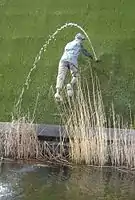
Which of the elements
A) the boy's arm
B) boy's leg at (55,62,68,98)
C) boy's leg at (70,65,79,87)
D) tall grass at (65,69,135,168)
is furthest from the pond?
the boy's arm

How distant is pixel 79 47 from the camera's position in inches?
464

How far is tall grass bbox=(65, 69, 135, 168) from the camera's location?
31.3 ft

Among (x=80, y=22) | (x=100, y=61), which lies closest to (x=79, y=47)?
(x=100, y=61)

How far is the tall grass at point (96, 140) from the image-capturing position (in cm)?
955

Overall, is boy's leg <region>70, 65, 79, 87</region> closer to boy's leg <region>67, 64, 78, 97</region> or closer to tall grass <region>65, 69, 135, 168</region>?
boy's leg <region>67, 64, 78, 97</region>

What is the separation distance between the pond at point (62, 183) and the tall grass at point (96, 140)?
21 centimetres

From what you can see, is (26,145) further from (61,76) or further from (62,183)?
(61,76)

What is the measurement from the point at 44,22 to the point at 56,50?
4.13 ft

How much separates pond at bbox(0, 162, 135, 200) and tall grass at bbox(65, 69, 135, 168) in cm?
21

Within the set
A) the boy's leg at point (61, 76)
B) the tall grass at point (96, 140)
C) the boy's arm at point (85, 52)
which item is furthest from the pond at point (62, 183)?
the boy's arm at point (85, 52)

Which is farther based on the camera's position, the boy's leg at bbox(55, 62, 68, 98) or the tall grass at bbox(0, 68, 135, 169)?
the boy's leg at bbox(55, 62, 68, 98)

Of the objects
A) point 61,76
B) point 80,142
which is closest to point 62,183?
point 80,142

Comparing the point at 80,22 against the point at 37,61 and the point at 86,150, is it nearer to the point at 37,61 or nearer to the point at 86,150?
the point at 37,61

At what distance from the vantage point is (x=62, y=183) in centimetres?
899
